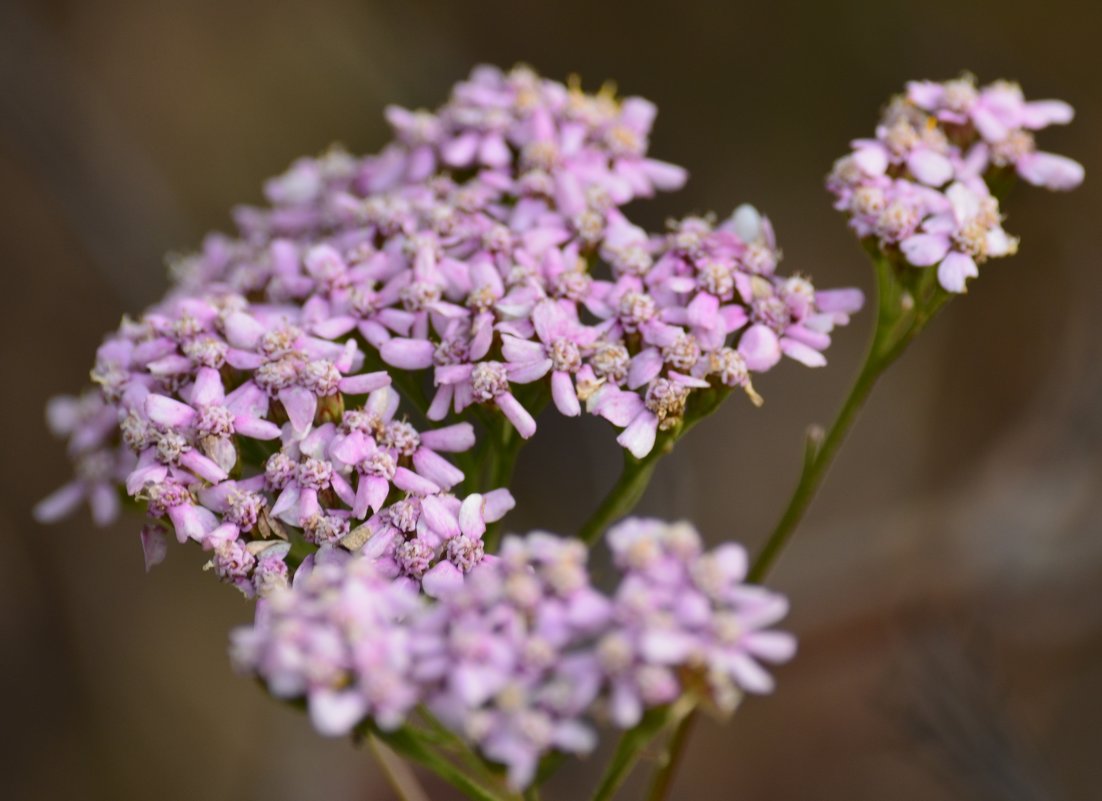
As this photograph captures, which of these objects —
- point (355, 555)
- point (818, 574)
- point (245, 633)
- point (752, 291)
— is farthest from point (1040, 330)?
point (245, 633)

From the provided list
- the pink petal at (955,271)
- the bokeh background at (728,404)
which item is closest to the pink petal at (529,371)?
the pink petal at (955,271)

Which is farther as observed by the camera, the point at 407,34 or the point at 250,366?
the point at 407,34

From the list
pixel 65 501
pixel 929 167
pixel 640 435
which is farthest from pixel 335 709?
pixel 929 167

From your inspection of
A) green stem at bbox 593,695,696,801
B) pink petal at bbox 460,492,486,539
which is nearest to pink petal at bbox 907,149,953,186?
pink petal at bbox 460,492,486,539

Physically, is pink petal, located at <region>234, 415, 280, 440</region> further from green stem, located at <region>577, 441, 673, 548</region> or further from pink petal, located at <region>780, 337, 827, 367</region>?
pink petal, located at <region>780, 337, 827, 367</region>

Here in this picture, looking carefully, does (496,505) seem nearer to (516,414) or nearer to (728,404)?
(516,414)

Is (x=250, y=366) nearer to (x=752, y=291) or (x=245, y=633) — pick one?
(x=245, y=633)
